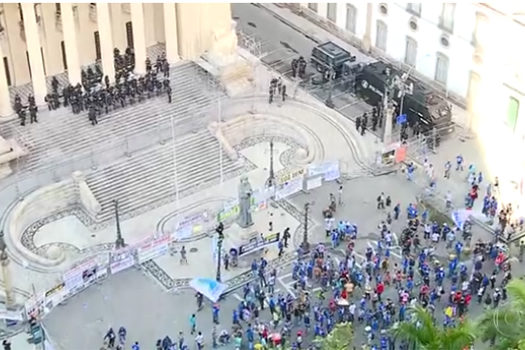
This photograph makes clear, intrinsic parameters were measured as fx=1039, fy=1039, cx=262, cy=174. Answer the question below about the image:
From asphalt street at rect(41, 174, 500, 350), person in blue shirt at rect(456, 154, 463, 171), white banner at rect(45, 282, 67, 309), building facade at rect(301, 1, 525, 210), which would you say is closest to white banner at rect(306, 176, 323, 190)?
asphalt street at rect(41, 174, 500, 350)

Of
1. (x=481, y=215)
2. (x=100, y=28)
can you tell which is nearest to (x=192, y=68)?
(x=100, y=28)

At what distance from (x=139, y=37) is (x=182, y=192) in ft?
29.2

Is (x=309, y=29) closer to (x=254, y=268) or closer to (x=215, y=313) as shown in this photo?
(x=254, y=268)

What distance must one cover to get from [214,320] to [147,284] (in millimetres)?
3934

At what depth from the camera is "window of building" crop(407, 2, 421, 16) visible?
5469 centimetres

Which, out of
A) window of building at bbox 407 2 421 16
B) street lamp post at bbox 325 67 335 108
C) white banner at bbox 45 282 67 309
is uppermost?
window of building at bbox 407 2 421 16

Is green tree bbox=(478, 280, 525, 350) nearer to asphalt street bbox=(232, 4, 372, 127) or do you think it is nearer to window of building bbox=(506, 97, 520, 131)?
window of building bbox=(506, 97, 520, 131)

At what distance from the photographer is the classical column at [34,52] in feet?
158

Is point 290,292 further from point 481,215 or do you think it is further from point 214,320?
point 481,215

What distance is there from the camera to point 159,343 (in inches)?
1550

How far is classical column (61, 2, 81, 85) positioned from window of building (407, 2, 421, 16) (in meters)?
17.6

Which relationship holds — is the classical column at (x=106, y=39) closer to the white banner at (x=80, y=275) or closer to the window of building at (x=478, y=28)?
the white banner at (x=80, y=275)

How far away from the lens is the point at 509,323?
32.7 metres

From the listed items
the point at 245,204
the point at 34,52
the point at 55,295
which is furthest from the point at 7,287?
the point at 34,52
